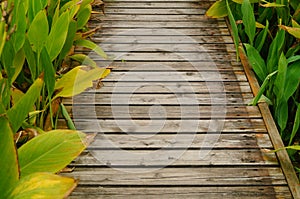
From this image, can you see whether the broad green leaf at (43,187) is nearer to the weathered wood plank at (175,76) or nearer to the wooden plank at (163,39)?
the weathered wood plank at (175,76)

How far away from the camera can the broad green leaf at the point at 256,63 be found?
2.64m

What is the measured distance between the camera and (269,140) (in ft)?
7.41

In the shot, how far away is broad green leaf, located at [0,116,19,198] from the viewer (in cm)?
129

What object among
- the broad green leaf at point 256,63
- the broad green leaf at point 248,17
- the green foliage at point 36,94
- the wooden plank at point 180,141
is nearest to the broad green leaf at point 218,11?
the broad green leaf at point 248,17

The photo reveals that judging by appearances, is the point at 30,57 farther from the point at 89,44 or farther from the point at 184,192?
the point at 184,192

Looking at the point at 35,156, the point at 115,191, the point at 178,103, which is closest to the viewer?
the point at 35,156

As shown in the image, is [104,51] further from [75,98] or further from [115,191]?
[115,191]

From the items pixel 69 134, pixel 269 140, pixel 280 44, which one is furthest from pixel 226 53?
pixel 69 134

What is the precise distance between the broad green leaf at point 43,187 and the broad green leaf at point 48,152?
0.23 meters

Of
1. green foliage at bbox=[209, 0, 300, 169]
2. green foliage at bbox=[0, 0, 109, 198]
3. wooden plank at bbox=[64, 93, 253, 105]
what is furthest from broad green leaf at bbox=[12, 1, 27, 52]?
green foliage at bbox=[209, 0, 300, 169]

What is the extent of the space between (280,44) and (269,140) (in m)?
0.59

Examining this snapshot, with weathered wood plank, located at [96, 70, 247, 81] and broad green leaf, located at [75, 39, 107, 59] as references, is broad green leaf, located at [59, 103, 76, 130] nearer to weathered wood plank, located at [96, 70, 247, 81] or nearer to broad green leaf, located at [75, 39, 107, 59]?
weathered wood plank, located at [96, 70, 247, 81]

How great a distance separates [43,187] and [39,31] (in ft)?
3.31

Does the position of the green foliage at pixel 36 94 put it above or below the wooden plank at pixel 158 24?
above
